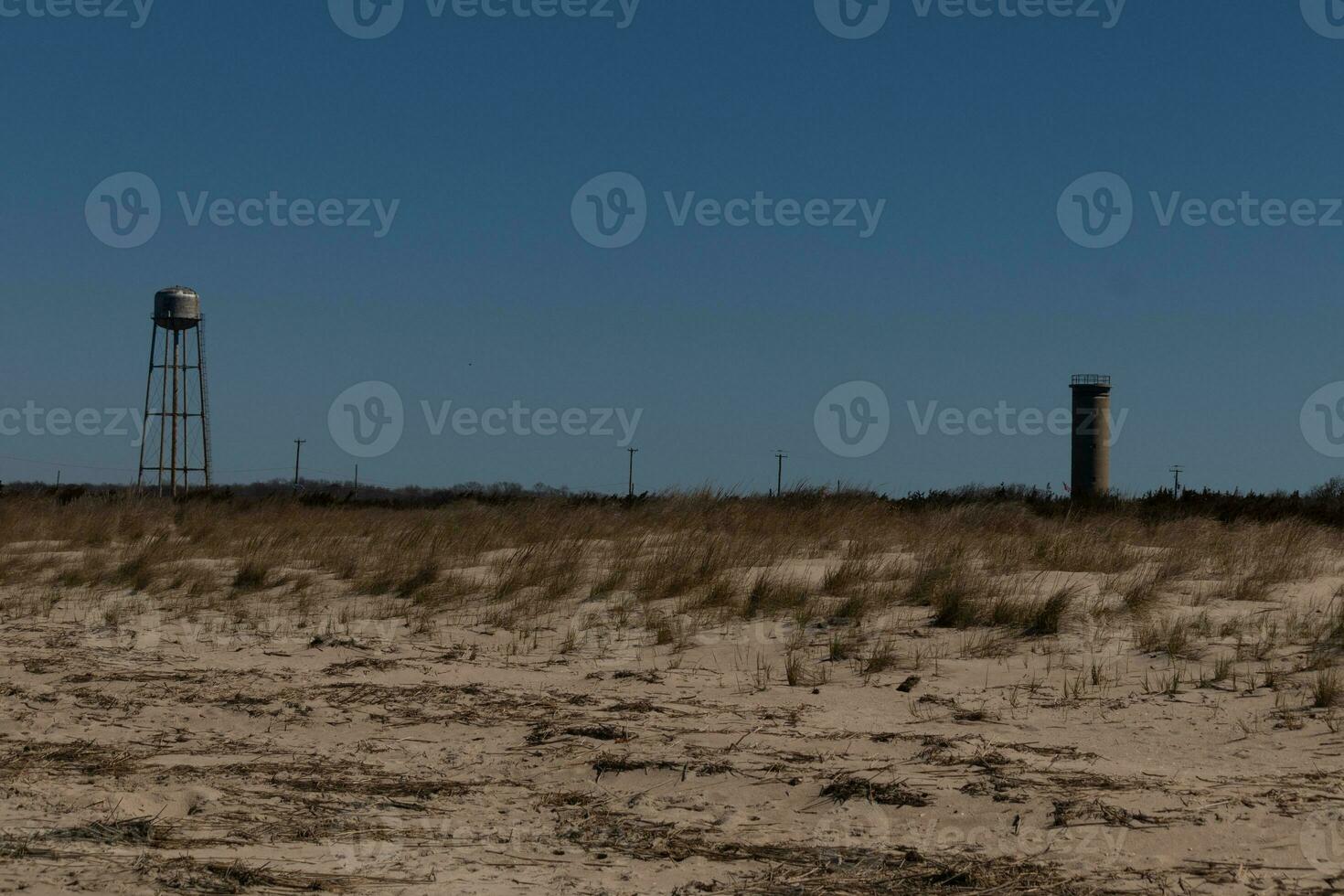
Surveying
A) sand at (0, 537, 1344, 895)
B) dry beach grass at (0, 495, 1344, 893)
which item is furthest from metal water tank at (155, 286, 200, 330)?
sand at (0, 537, 1344, 895)

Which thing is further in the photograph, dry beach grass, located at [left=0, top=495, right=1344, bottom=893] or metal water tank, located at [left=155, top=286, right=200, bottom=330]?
metal water tank, located at [left=155, top=286, right=200, bottom=330]

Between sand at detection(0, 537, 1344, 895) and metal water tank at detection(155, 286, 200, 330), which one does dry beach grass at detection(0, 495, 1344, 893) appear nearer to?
sand at detection(0, 537, 1344, 895)

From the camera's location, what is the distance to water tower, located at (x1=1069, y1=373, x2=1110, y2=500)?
165ft

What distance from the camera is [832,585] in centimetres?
1121

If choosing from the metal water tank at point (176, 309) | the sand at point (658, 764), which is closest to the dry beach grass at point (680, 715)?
the sand at point (658, 764)

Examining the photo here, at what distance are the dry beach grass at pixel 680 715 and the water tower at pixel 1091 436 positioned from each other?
1438 inches

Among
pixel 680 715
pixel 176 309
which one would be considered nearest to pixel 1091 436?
pixel 176 309

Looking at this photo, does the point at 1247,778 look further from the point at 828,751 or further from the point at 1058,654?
the point at 1058,654

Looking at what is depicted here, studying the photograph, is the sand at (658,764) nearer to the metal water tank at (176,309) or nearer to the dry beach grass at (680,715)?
the dry beach grass at (680,715)

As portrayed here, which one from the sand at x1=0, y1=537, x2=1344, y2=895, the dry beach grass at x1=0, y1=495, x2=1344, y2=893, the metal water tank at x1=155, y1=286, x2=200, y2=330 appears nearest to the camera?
the sand at x1=0, y1=537, x2=1344, y2=895

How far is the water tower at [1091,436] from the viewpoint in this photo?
50.2 metres

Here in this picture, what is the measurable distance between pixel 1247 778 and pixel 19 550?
46.3ft

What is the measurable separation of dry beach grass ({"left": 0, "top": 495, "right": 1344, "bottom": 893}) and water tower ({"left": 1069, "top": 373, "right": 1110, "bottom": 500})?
36523mm

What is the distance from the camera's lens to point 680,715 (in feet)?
23.8
